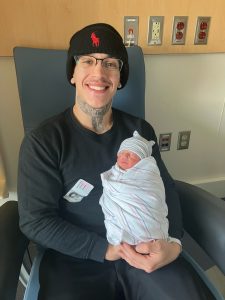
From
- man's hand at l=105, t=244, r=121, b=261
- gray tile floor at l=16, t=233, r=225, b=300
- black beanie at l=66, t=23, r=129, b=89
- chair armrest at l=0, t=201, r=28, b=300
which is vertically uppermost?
black beanie at l=66, t=23, r=129, b=89

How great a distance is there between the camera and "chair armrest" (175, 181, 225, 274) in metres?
0.90

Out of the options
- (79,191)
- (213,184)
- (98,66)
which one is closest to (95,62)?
(98,66)

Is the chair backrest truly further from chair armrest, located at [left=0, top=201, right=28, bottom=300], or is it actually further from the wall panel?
chair armrest, located at [left=0, top=201, right=28, bottom=300]

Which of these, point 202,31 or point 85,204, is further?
point 202,31

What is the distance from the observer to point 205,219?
3.13 feet

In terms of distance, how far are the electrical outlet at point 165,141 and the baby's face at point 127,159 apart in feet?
2.74

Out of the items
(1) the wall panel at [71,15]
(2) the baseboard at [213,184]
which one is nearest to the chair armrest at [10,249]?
(1) the wall panel at [71,15]

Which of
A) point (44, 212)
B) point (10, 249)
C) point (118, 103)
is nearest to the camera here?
point (10, 249)

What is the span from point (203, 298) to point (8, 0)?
4.24ft

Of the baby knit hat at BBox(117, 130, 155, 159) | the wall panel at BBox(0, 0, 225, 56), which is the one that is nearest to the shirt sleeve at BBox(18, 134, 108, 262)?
the baby knit hat at BBox(117, 130, 155, 159)

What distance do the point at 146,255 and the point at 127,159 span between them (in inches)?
11.7

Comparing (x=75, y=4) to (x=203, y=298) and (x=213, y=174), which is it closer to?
(x=203, y=298)

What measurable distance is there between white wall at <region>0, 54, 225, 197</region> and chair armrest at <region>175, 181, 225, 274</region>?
0.65m

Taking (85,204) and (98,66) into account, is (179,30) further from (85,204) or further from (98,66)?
(85,204)
